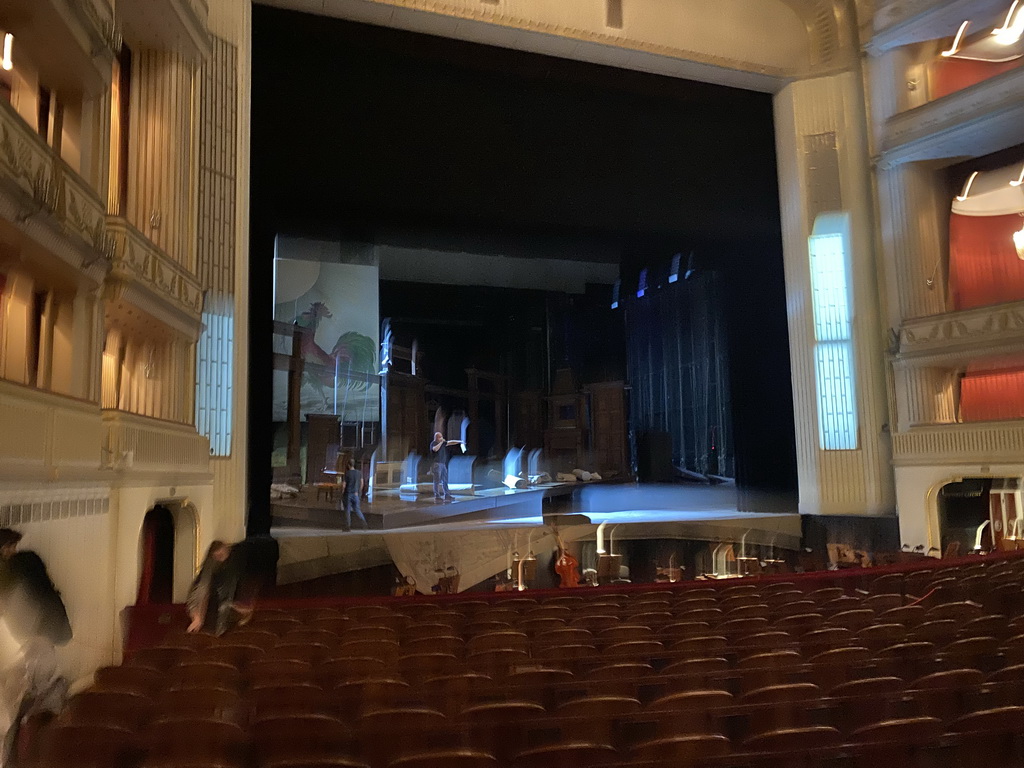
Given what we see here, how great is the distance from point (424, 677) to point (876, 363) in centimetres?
1245

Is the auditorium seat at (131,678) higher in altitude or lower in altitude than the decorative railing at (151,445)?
lower

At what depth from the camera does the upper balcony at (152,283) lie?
7.35 meters

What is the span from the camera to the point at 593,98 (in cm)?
1380

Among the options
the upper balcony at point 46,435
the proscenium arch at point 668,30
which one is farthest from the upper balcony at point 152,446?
the proscenium arch at point 668,30

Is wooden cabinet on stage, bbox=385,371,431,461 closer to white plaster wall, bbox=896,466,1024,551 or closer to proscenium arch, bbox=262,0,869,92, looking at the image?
proscenium arch, bbox=262,0,869,92

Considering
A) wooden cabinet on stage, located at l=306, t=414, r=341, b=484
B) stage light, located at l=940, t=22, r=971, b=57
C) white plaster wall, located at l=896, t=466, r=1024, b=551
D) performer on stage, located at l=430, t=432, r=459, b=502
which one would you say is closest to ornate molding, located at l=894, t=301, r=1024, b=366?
white plaster wall, located at l=896, t=466, r=1024, b=551

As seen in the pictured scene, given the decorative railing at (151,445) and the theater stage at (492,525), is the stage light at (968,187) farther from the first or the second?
the decorative railing at (151,445)

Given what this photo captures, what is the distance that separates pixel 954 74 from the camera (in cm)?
1343

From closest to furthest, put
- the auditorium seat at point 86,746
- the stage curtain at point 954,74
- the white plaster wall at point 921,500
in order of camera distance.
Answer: the auditorium seat at point 86,746 < the white plaster wall at point 921,500 < the stage curtain at point 954,74

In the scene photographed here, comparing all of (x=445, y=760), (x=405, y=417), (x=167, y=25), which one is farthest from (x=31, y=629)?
(x=405, y=417)

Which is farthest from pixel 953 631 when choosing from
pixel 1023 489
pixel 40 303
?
pixel 1023 489

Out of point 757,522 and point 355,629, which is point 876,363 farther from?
point 355,629

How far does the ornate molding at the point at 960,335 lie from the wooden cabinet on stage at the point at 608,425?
19.0 feet

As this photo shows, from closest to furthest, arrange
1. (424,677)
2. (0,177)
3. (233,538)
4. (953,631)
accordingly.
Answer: (424,677), (953,631), (0,177), (233,538)
